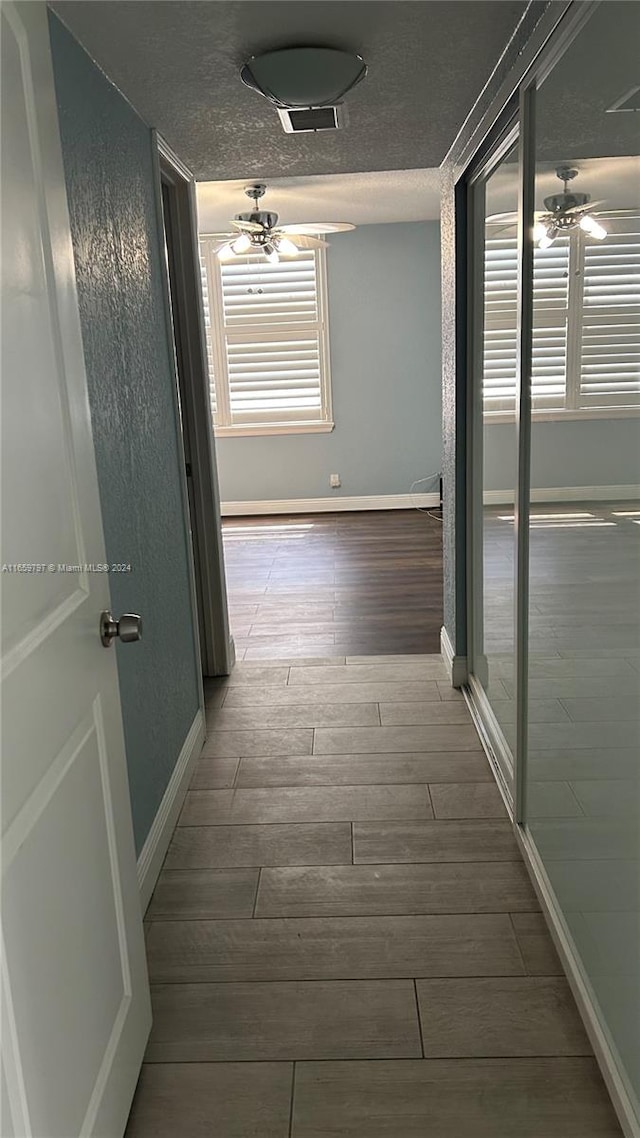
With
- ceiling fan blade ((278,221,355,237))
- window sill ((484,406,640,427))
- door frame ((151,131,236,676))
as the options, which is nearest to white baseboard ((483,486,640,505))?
window sill ((484,406,640,427))

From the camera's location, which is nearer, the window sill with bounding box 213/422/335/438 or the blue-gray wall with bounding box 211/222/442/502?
the blue-gray wall with bounding box 211/222/442/502

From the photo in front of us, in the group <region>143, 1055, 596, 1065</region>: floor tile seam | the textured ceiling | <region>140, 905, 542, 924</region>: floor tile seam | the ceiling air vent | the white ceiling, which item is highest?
the white ceiling

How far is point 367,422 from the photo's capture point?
7383mm

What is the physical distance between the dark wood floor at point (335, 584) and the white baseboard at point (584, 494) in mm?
1874

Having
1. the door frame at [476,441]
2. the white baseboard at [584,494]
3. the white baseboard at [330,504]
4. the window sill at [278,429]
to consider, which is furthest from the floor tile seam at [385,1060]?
the window sill at [278,429]

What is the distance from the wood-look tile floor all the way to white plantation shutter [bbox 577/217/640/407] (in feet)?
4.20

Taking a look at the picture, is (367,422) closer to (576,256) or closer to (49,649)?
(576,256)

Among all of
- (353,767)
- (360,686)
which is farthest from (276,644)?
(353,767)

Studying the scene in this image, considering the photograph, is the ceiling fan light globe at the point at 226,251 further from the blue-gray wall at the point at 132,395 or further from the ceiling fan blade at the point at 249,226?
the blue-gray wall at the point at 132,395

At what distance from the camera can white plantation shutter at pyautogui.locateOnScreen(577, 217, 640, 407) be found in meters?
1.26

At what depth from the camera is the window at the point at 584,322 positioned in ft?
4.21

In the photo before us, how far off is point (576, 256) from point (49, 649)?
3.88ft

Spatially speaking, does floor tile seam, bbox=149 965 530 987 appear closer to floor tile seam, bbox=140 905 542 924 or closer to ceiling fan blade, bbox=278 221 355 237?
floor tile seam, bbox=140 905 542 924

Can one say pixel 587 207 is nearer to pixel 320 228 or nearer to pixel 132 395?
pixel 132 395
